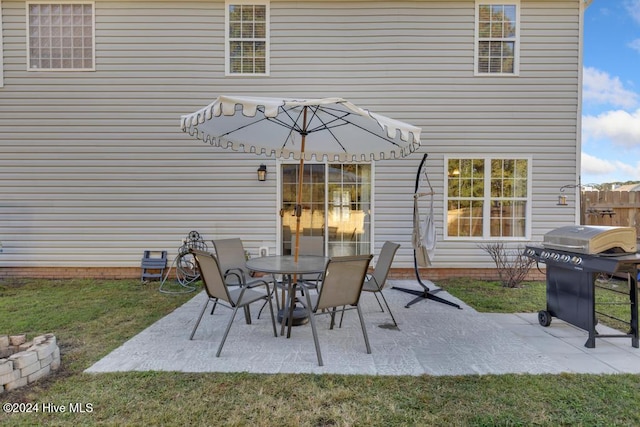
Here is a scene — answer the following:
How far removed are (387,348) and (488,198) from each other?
171 inches

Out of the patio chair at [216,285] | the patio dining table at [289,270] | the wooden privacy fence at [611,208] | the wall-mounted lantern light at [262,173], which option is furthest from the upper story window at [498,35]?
the patio chair at [216,285]

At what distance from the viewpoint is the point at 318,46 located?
20.9 ft

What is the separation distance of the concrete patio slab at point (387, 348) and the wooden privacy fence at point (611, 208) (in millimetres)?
3528

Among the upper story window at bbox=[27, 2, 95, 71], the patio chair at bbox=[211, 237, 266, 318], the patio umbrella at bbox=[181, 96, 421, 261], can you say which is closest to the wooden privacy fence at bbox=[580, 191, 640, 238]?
the patio umbrella at bbox=[181, 96, 421, 261]

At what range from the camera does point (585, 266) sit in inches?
130

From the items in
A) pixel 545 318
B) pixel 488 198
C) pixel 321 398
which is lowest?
pixel 321 398

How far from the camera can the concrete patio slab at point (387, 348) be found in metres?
2.96

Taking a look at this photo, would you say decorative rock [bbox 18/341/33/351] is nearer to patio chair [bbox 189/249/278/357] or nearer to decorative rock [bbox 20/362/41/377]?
decorative rock [bbox 20/362/41/377]

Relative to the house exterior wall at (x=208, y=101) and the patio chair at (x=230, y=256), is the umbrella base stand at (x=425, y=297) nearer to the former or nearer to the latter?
the house exterior wall at (x=208, y=101)

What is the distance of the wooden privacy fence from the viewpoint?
6.47 m

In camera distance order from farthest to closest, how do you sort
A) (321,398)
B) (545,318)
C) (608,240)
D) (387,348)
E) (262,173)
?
(262,173) → (545,318) → (387,348) → (608,240) → (321,398)

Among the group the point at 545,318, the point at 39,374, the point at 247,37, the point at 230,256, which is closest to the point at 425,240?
the point at 545,318

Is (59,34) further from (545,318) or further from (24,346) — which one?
(545,318)

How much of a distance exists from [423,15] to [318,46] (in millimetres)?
2024
